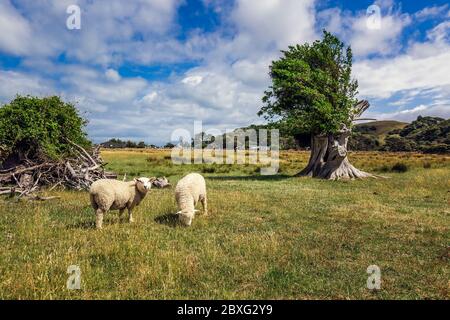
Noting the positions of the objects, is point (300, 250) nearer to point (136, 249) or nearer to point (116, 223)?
point (136, 249)

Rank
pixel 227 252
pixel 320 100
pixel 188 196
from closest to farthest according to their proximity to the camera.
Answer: pixel 227 252 → pixel 188 196 → pixel 320 100

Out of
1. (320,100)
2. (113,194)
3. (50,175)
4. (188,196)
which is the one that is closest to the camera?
(113,194)

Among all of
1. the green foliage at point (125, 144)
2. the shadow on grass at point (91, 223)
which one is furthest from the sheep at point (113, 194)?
the green foliage at point (125, 144)

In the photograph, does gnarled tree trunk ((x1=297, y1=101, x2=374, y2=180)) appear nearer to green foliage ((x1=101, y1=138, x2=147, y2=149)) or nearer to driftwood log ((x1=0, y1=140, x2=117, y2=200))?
driftwood log ((x1=0, y1=140, x2=117, y2=200))

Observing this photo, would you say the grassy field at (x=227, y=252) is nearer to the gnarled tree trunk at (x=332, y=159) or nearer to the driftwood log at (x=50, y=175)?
the driftwood log at (x=50, y=175)

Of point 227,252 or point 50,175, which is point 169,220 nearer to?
point 227,252

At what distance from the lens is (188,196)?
12375mm

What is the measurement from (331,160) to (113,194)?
24545mm

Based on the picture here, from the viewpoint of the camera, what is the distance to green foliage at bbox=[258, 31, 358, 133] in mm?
29625

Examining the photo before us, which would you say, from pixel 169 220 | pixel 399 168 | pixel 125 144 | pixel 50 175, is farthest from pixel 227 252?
pixel 125 144

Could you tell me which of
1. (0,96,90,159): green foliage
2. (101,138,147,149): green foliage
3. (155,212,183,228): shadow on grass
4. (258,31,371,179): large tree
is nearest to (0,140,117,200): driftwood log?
(0,96,90,159): green foliage

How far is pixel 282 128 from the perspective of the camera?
3025 cm

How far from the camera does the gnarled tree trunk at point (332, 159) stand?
3077cm
